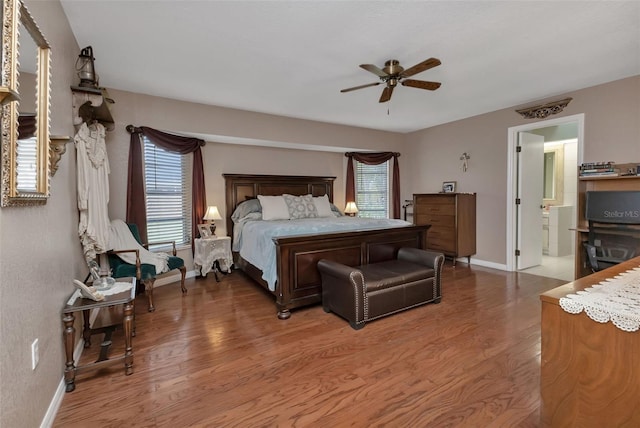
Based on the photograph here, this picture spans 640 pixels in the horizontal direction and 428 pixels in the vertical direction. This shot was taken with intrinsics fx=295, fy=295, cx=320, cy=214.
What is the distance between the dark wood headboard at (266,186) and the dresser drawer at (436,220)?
1714mm

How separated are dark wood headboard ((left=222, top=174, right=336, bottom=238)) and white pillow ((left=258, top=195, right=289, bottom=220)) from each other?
33 cm

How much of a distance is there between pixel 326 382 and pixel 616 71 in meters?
4.27

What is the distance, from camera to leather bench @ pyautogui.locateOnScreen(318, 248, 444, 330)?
2.60 m

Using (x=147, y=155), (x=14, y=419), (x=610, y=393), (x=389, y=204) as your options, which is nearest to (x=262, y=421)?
(x=14, y=419)

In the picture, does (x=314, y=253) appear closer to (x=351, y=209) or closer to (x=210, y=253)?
(x=210, y=253)

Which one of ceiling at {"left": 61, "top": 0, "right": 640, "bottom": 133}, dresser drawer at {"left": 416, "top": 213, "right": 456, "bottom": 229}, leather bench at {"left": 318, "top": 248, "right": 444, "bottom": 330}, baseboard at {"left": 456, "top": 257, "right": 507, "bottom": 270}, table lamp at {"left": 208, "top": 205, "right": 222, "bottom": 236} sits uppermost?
ceiling at {"left": 61, "top": 0, "right": 640, "bottom": 133}

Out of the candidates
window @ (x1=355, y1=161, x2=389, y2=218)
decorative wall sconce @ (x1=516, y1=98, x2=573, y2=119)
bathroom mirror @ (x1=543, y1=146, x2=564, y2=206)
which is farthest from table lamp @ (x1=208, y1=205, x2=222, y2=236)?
bathroom mirror @ (x1=543, y1=146, x2=564, y2=206)

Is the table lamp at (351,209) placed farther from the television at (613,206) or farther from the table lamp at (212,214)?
the television at (613,206)

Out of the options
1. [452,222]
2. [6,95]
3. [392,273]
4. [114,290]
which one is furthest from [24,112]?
[452,222]

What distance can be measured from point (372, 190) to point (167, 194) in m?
3.80

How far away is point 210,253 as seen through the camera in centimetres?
412

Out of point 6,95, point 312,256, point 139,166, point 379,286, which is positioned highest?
point 139,166

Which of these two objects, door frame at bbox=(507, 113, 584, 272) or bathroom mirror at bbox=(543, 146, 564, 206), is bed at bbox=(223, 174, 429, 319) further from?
bathroom mirror at bbox=(543, 146, 564, 206)

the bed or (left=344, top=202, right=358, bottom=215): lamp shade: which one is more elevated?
(left=344, top=202, right=358, bottom=215): lamp shade
